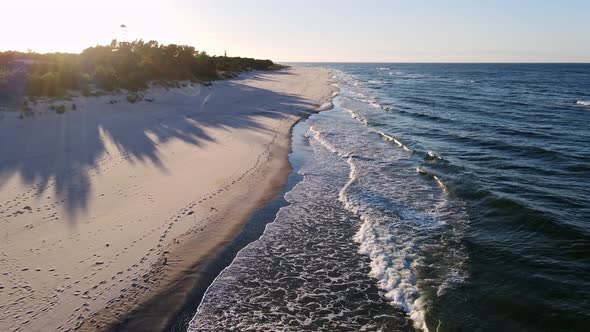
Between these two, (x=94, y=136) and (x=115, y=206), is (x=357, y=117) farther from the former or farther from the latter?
(x=115, y=206)

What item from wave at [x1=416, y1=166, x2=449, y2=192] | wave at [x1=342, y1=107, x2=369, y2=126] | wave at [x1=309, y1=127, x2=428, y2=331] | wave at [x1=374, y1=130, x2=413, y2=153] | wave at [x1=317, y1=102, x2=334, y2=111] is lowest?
wave at [x1=309, y1=127, x2=428, y2=331]

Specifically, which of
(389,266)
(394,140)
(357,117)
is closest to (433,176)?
(394,140)

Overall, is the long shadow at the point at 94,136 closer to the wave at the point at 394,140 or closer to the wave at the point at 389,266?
the wave at the point at 389,266

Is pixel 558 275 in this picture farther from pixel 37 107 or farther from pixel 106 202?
pixel 37 107

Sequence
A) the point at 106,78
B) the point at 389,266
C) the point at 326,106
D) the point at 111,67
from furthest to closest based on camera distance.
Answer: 1. the point at 326,106
2. the point at 111,67
3. the point at 106,78
4. the point at 389,266

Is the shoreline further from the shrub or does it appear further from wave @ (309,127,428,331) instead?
the shrub

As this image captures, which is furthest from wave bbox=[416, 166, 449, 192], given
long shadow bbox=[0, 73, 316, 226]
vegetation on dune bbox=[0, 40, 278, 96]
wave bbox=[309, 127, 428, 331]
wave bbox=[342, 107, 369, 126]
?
vegetation on dune bbox=[0, 40, 278, 96]

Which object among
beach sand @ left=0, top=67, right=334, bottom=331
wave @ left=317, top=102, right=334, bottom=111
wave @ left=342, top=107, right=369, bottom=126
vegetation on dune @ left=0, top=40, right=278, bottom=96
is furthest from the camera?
wave @ left=317, top=102, right=334, bottom=111
